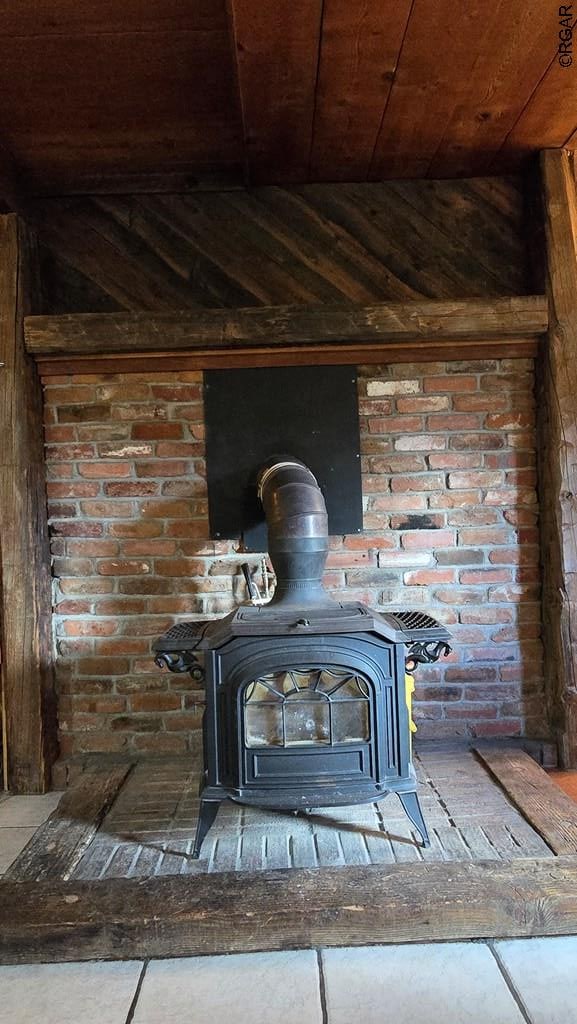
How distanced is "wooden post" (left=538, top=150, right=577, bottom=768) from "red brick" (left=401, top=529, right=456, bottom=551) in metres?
0.38

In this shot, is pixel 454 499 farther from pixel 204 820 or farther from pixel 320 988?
pixel 320 988

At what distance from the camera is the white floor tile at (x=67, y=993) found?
1458mm

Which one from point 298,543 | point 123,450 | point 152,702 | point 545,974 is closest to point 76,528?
point 123,450

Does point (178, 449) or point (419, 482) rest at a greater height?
point (178, 449)

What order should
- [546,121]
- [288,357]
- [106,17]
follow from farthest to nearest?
[288,357] < [546,121] < [106,17]

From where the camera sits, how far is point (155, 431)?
102 inches

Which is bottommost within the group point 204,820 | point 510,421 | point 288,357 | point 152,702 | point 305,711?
point 204,820

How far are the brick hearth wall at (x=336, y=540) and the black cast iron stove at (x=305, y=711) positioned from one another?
635 mm

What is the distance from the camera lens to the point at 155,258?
2.64 meters

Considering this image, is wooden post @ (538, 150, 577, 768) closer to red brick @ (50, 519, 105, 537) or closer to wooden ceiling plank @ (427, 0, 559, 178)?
wooden ceiling plank @ (427, 0, 559, 178)

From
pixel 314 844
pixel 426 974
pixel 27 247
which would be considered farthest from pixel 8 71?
pixel 426 974

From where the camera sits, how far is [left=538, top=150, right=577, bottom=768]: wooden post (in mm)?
2463

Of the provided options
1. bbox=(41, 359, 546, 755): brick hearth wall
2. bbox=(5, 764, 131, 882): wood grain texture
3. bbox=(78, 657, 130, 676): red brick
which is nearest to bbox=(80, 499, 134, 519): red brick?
bbox=(41, 359, 546, 755): brick hearth wall

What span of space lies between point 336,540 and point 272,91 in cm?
151
